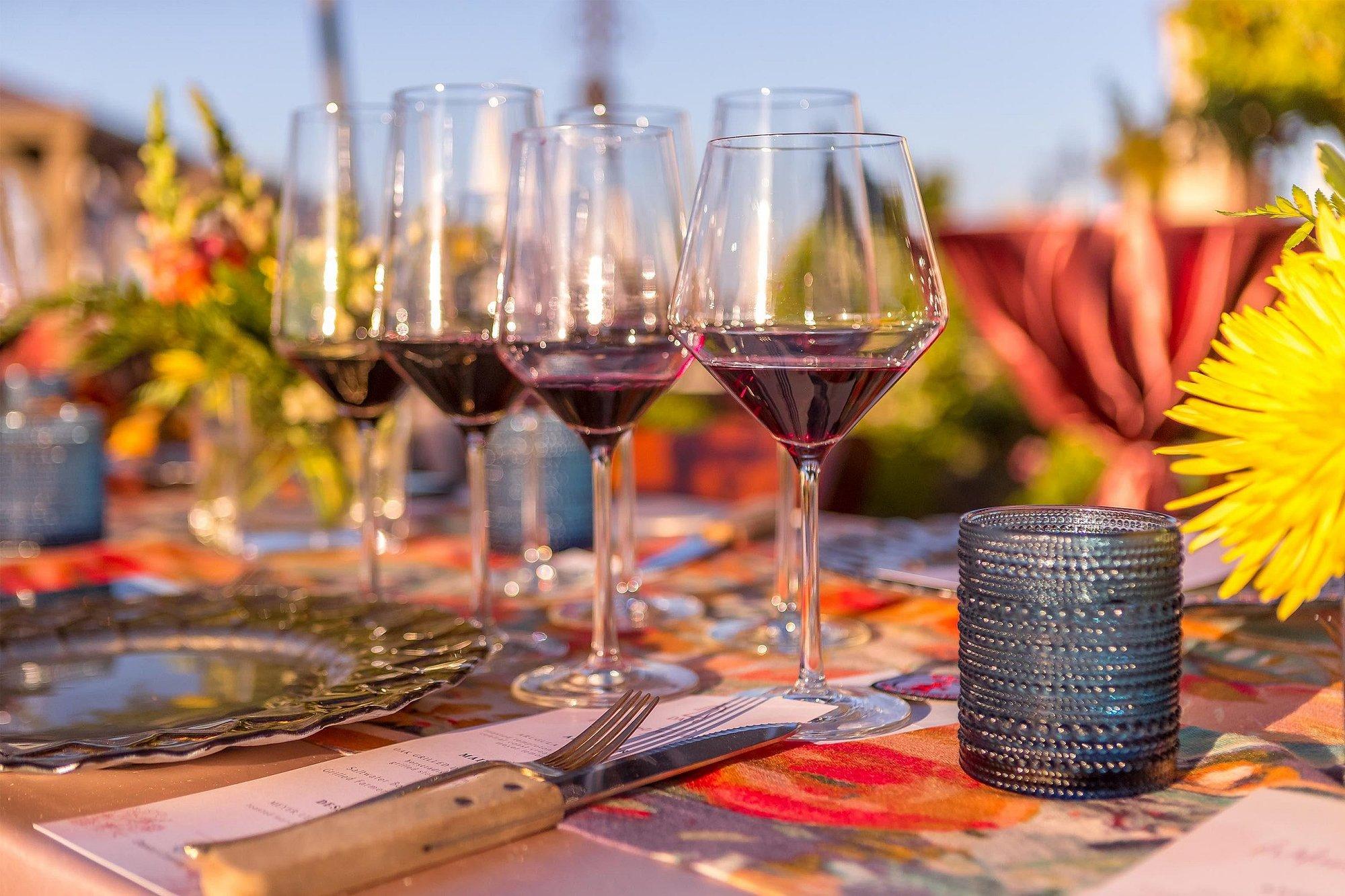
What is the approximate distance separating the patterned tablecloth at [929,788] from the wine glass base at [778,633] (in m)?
0.02

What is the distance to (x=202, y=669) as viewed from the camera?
0.86 metres

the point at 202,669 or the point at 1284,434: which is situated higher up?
the point at 1284,434

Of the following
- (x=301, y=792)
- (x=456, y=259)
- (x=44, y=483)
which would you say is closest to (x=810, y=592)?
(x=301, y=792)

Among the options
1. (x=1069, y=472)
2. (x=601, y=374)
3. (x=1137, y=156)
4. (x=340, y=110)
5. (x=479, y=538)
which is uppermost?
(x=1137, y=156)

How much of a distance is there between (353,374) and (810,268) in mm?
515

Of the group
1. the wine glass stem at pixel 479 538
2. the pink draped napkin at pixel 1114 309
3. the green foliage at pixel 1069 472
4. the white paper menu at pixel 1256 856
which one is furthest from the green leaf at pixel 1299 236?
the green foliage at pixel 1069 472

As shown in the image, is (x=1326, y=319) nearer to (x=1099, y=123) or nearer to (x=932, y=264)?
(x=932, y=264)

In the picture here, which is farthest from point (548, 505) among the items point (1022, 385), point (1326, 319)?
point (1022, 385)

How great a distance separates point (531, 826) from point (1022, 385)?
239 cm

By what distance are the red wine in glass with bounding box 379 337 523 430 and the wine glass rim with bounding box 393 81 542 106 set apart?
18 cm

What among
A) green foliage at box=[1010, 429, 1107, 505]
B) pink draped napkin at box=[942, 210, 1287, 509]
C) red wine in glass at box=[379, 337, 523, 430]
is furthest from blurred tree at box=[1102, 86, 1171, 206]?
red wine in glass at box=[379, 337, 523, 430]

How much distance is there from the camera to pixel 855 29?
14062mm

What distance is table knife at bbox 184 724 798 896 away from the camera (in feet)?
→ 1.49

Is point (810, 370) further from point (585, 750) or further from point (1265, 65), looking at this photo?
point (1265, 65)
